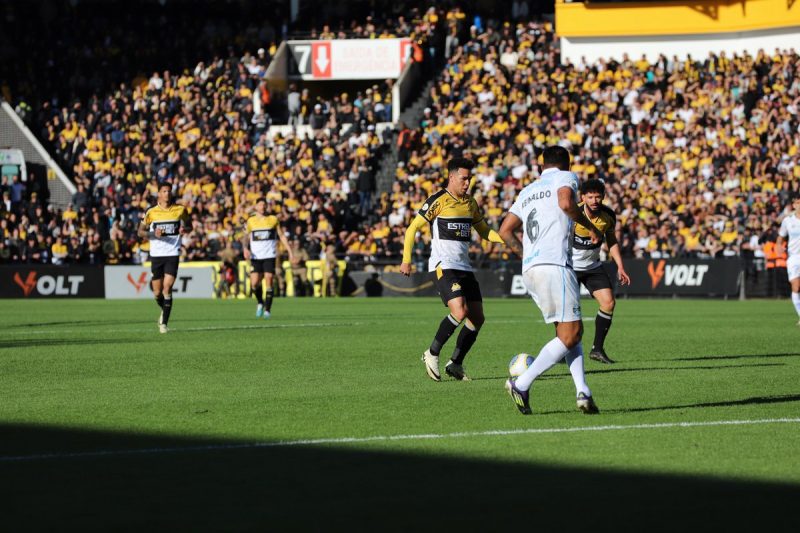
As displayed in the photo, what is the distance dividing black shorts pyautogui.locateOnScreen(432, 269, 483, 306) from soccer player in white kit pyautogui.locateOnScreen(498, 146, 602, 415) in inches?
162

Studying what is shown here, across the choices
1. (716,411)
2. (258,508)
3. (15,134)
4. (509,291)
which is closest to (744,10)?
(509,291)

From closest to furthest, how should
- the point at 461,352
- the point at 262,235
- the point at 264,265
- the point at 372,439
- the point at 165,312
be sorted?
the point at 372,439 → the point at 461,352 → the point at 165,312 → the point at 262,235 → the point at 264,265

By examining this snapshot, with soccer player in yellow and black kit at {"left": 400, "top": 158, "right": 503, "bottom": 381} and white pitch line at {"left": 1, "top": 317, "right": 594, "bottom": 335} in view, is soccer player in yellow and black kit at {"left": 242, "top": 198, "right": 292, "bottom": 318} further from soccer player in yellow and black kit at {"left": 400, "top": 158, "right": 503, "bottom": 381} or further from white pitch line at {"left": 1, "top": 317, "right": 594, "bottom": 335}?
soccer player in yellow and black kit at {"left": 400, "top": 158, "right": 503, "bottom": 381}

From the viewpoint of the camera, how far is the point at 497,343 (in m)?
20.9

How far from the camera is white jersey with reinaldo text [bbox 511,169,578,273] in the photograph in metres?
11.3

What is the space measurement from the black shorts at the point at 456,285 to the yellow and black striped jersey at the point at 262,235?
47.0 ft

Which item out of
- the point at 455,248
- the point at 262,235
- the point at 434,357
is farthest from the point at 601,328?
the point at 262,235

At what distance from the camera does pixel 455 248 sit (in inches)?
625

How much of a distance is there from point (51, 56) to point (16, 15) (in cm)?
323

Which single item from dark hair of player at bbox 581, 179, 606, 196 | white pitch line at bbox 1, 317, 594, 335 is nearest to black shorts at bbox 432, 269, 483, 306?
dark hair of player at bbox 581, 179, 606, 196

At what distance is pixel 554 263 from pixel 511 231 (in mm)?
844

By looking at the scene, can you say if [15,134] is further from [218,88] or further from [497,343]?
[497,343]

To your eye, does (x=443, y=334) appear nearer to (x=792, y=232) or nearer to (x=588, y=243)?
(x=588, y=243)

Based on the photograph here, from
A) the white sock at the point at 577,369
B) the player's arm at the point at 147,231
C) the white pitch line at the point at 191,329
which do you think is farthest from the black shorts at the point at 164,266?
the white sock at the point at 577,369
